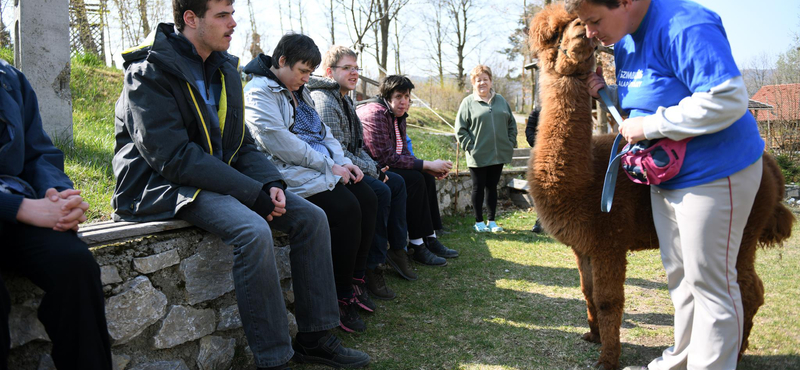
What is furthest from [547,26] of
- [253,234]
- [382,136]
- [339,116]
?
[382,136]

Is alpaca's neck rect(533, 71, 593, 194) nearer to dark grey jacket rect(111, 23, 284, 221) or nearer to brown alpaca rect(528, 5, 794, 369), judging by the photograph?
brown alpaca rect(528, 5, 794, 369)

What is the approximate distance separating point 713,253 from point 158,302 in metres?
2.63

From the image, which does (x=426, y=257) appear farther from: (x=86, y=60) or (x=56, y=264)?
(x=86, y=60)

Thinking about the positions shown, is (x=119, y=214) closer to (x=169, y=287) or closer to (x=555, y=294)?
(x=169, y=287)

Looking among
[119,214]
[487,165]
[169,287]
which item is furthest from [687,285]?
[487,165]

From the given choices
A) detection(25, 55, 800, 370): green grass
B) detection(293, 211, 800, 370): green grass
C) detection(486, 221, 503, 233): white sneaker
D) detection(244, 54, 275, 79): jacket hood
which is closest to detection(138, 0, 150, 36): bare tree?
detection(25, 55, 800, 370): green grass

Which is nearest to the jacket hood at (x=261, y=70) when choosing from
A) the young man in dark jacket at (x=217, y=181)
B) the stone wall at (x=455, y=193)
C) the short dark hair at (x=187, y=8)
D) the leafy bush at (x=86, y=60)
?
the young man in dark jacket at (x=217, y=181)

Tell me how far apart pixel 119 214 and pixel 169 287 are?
473mm

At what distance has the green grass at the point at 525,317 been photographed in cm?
310

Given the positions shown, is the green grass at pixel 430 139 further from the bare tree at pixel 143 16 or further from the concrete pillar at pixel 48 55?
the bare tree at pixel 143 16

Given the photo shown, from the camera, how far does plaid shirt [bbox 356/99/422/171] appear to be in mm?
5055

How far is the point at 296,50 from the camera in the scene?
349cm

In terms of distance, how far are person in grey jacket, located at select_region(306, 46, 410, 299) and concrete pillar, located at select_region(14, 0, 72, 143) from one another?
2.39 meters

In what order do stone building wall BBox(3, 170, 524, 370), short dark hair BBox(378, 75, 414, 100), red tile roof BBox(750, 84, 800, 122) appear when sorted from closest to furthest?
stone building wall BBox(3, 170, 524, 370) < short dark hair BBox(378, 75, 414, 100) < red tile roof BBox(750, 84, 800, 122)
